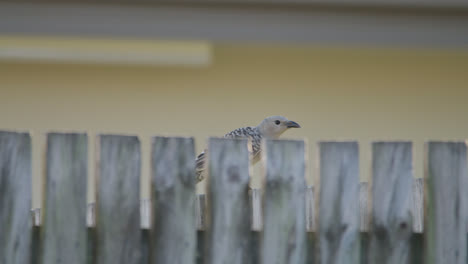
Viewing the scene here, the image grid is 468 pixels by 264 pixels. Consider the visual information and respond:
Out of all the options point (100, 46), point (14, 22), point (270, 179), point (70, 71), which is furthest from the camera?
point (70, 71)

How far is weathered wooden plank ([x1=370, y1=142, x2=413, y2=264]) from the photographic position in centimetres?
254

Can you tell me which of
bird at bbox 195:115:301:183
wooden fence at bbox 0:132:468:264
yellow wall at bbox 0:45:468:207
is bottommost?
wooden fence at bbox 0:132:468:264

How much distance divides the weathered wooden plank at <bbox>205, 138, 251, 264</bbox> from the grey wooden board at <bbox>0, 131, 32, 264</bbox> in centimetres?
69

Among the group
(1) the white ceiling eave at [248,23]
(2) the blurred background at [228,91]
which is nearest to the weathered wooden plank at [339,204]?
(1) the white ceiling eave at [248,23]

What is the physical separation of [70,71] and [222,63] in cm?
133

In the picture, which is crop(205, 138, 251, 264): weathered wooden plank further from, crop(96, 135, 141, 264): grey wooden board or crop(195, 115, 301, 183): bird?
crop(195, 115, 301, 183): bird

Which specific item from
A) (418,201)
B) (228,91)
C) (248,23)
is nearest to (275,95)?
(228,91)

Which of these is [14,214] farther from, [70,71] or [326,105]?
[326,105]

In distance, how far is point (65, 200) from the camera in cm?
254

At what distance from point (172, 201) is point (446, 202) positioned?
3.38ft

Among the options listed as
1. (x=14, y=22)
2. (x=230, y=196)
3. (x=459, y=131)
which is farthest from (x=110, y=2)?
(x=459, y=131)

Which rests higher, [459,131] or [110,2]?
[110,2]

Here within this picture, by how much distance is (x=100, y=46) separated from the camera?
220 inches

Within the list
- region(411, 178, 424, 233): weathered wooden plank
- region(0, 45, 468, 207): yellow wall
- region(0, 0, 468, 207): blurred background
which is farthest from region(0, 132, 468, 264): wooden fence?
region(0, 45, 468, 207): yellow wall
